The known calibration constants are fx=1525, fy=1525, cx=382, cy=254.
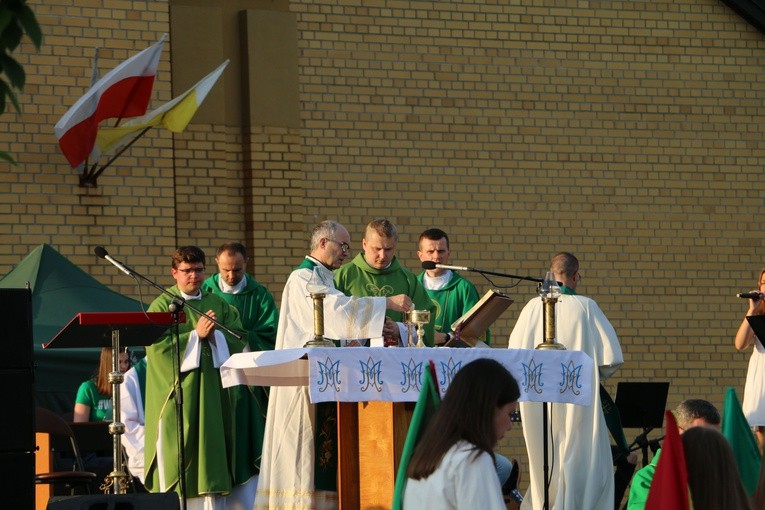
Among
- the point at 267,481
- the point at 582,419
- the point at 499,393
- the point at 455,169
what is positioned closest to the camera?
A: the point at 499,393

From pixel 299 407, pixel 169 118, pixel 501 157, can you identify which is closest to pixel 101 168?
pixel 169 118

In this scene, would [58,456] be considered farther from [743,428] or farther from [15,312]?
[743,428]

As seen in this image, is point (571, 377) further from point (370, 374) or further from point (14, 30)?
point (14, 30)

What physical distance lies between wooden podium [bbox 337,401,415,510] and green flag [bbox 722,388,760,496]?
2.58m

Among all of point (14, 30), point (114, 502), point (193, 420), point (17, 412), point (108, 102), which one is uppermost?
point (108, 102)

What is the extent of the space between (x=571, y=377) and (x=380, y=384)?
4.21ft

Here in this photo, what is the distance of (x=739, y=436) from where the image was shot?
6.61 meters

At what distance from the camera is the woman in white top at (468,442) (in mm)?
5371

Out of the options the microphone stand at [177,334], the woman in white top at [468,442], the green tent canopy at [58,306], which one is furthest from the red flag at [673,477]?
the green tent canopy at [58,306]

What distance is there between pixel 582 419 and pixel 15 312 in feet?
14.7

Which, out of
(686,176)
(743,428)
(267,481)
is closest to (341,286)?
(267,481)

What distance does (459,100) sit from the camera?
14.6 m

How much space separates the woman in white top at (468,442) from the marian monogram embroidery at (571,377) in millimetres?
3736

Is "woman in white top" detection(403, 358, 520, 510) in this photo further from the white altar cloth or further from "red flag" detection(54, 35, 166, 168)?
"red flag" detection(54, 35, 166, 168)
